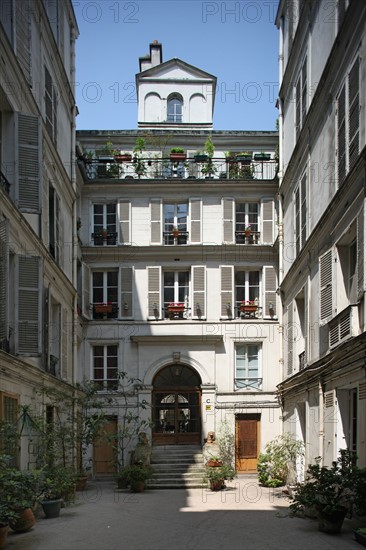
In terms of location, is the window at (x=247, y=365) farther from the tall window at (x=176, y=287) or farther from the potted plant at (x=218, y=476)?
the potted plant at (x=218, y=476)

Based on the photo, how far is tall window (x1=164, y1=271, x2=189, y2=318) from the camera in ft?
75.8

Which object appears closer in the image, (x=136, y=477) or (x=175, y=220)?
(x=136, y=477)

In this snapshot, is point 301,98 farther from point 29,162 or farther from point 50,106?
point 29,162

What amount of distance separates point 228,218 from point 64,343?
24.7 feet

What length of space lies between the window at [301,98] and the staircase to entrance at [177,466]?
984 centimetres

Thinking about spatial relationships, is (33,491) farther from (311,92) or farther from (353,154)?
(311,92)

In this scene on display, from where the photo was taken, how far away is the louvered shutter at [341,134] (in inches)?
491

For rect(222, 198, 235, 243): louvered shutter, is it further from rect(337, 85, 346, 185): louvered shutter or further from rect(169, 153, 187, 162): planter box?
rect(337, 85, 346, 185): louvered shutter

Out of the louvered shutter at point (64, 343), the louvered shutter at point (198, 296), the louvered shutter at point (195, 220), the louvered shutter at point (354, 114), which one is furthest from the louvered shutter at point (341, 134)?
the louvered shutter at point (195, 220)

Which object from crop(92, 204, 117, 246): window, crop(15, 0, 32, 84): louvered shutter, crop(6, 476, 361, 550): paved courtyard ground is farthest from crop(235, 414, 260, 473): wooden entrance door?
crop(15, 0, 32, 84): louvered shutter

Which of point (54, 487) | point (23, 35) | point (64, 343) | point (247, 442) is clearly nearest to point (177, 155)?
point (64, 343)

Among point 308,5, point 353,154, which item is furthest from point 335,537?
point 308,5

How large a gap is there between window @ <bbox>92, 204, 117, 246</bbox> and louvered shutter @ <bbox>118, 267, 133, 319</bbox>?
111 cm

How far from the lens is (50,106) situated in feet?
54.9
